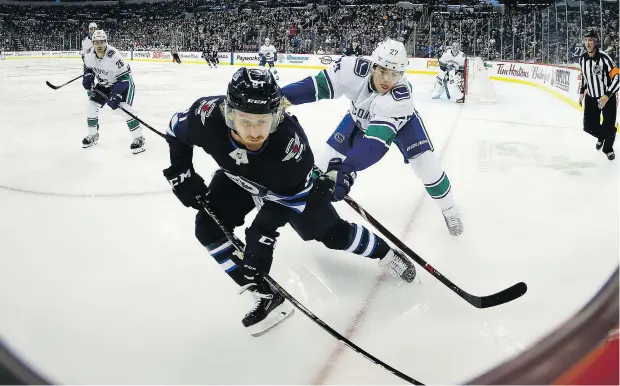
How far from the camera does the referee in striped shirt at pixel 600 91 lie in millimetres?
4051

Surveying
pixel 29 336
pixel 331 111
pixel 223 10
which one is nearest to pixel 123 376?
pixel 29 336

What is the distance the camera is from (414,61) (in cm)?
1387

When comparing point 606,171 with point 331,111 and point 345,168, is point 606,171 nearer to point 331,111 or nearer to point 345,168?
point 345,168

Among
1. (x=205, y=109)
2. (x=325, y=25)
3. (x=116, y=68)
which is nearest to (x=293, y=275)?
(x=205, y=109)

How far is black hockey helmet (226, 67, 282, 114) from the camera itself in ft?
4.39

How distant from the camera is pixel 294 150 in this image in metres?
1.47

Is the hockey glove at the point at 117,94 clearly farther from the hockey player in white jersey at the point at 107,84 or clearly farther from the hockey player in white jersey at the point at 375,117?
the hockey player in white jersey at the point at 375,117

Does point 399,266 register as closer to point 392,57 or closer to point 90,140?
point 392,57

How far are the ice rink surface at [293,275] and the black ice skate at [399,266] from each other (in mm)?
55

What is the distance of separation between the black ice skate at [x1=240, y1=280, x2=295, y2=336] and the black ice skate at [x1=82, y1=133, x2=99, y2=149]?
11.3ft

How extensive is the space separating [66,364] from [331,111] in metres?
5.60

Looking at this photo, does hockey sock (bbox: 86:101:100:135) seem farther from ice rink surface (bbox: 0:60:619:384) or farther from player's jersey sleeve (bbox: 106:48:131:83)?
ice rink surface (bbox: 0:60:619:384)

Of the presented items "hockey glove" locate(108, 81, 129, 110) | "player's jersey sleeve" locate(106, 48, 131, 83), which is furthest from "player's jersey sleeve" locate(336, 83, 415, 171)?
"player's jersey sleeve" locate(106, 48, 131, 83)

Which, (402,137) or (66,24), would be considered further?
(66,24)
